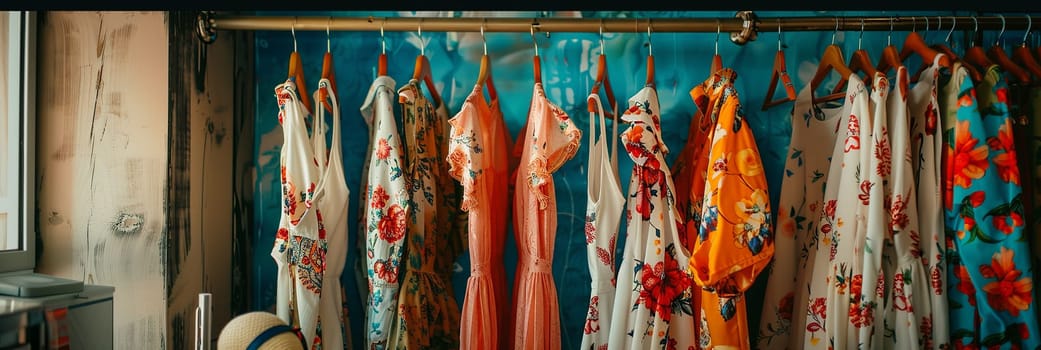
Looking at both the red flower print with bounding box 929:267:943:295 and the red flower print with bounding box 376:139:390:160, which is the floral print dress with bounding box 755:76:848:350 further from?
the red flower print with bounding box 376:139:390:160

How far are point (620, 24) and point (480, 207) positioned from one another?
494 mm

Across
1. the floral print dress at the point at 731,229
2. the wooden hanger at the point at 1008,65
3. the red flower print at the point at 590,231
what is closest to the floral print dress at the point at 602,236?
the red flower print at the point at 590,231

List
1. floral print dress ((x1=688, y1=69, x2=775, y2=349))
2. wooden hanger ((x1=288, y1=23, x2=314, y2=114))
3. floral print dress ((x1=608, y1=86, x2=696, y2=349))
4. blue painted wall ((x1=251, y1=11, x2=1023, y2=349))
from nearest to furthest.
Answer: floral print dress ((x1=688, y1=69, x2=775, y2=349)) < floral print dress ((x1=608, y1=86, x2=696, y2=349)) < wooden hanger ((x1=288, y1=23, x2=314, y2=114)) < blue painted wall ((x1=251, y1=11, x2=1023, y2=349))

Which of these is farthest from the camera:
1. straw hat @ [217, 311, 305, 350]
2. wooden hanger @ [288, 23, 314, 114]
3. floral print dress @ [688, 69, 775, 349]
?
wooden hanger @ [288, 23, 314, 114]

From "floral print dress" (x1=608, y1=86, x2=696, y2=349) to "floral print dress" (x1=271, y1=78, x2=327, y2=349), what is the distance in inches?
24.4

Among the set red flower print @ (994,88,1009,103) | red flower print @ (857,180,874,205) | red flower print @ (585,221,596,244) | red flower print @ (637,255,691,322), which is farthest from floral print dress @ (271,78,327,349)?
red flower print @ (994,88,1009,103)

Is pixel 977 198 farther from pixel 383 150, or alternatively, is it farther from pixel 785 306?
pixel 383 150

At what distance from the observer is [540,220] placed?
138cm

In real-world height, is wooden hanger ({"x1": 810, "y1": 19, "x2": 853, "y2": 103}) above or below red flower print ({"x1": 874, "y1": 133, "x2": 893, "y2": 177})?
above

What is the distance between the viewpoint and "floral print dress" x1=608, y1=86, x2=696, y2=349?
51.3 inches

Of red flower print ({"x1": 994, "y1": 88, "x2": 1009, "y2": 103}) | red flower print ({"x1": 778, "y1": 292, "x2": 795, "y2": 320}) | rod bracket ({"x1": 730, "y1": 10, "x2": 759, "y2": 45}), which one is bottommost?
red flower print ({"x1": 778, "y1": 292, "x2": 795, "y2": 320})

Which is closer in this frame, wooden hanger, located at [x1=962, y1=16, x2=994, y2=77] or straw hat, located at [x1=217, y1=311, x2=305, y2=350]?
straw hat, located at [x1=217, y1=311, x2=305, y2=350]

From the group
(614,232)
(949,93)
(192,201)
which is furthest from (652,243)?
(192,201)

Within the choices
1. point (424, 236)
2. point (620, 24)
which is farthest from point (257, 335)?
point (620, 24)
